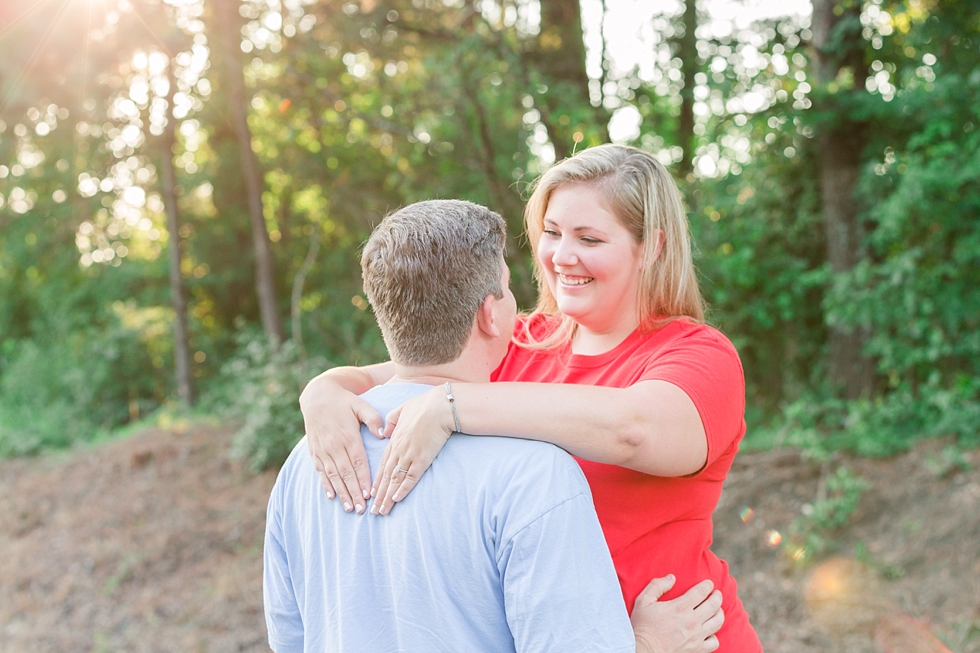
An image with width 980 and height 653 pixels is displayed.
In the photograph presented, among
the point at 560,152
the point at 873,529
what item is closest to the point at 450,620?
the point at 873,529

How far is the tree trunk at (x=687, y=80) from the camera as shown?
878 centimetres

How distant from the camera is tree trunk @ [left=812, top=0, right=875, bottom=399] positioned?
7.31 meters

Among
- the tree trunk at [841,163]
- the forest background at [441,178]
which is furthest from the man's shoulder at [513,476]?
the tree trunk at [841,163]

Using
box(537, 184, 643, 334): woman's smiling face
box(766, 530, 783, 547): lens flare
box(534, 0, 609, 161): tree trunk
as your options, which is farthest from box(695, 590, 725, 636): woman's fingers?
box(534, 0, 609, 161): tree trunk

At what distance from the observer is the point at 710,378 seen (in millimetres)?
1750

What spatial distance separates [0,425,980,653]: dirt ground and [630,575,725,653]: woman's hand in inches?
116

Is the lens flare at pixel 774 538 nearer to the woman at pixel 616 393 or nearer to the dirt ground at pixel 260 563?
the dirt ground at pixel 260 563

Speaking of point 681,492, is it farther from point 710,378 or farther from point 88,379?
point 88,379

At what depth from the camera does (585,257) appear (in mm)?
2088

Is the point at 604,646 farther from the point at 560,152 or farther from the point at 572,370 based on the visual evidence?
the point at 560,152

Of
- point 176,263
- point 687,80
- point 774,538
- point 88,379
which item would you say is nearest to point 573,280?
point 774,538

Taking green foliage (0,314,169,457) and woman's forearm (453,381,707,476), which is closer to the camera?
woman's forearm (453,381,707,476)

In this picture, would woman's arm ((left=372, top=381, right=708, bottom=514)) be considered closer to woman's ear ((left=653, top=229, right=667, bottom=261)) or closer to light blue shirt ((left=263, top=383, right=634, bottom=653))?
light blue shirt ((left=263, top=383, right=634, bottom=653))

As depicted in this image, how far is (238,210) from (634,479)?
13.0 meters
